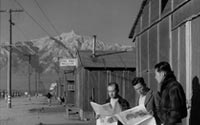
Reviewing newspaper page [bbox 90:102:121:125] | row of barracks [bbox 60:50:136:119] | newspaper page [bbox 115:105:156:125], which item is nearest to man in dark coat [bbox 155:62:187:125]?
newspaper page [bbox 115:105:156:125]

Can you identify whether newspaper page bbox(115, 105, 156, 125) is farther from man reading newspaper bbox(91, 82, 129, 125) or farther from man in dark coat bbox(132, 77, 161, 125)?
man reading newspaper bbox(91, 82, 129, 125)

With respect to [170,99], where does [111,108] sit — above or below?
below

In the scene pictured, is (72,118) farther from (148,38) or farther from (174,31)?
(174,31)

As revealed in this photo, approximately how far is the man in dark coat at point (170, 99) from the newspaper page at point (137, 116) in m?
0.25

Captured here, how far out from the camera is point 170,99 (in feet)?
17.4

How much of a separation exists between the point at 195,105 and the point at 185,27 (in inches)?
68.9

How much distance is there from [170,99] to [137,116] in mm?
671

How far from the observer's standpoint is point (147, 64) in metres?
12.8

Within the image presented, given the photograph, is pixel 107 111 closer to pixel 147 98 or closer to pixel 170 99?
pixel 147 98

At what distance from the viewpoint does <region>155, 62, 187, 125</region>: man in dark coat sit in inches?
206

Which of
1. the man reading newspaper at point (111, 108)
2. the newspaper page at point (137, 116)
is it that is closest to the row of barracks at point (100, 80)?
the man reading newspaper at point (111, 108)

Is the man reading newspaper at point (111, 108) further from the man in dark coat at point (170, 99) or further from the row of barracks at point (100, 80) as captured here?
→ the row of barracks at point (100, 80)

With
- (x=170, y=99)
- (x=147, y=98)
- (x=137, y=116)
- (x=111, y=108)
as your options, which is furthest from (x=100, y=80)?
(x=170, y=99)

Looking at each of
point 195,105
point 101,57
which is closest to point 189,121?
point 195,105
